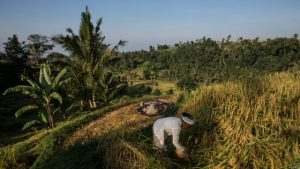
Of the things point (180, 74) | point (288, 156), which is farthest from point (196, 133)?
point (180, 74)

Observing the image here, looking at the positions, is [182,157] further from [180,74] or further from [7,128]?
[180,74]

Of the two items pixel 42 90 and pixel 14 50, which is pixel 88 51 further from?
pixel 14 50

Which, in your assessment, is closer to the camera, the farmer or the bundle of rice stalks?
the bundle of rice stalks

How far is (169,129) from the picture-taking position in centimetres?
510

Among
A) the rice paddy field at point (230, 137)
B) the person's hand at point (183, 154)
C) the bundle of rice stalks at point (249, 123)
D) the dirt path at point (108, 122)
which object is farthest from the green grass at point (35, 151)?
the bundle of rice stalks at point (249, 123)

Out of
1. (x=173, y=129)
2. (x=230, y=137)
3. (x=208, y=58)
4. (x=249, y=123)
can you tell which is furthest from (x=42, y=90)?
(x=208, y=58)

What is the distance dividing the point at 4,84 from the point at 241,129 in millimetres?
28626

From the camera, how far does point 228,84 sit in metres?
6.07

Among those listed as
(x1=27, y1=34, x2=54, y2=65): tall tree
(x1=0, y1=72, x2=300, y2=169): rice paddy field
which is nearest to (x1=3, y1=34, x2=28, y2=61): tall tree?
(x1=27, y1=34, x2=54, y2=65): tall tree

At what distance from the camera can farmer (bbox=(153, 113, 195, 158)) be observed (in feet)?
16.4

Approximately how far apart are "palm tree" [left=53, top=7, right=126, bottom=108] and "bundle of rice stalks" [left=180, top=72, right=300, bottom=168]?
10.8m

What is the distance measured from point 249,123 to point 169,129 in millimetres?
1208

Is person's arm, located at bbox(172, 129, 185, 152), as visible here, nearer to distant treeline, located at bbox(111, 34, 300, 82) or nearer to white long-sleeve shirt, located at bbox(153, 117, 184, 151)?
white long-sleeve shirt, located at bbox(153, 117, 184, 151)

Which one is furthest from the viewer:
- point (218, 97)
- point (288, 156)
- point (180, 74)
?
point (180, 74)
